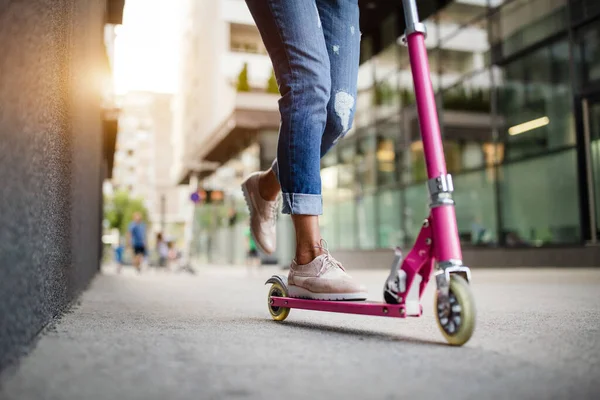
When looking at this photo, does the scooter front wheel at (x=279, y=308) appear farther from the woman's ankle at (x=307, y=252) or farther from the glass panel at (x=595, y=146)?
the glass panel at (x=595, y=146)

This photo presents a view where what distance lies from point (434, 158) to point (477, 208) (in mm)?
12065

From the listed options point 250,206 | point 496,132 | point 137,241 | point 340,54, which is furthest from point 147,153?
point 340,54

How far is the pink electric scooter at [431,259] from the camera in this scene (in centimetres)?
163

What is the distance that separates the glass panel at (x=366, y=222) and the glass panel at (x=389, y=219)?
357mm

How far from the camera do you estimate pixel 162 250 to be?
22.7 m

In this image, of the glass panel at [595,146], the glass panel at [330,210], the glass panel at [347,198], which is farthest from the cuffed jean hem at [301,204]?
the glass panel at [330,210]

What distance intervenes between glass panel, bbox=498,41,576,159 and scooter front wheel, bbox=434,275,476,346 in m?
10.4

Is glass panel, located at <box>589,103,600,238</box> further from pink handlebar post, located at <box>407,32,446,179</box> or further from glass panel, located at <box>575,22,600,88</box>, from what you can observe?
pink handlebar post, located at <box>407,32,446,179</box>

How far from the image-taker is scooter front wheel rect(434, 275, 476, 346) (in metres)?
1.58

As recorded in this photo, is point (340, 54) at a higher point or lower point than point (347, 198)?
lower

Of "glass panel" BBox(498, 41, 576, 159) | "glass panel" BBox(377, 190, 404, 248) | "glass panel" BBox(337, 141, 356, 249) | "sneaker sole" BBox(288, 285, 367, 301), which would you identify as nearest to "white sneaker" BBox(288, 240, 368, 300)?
"sneaker sole" BBox(288, 285, 367, 301)

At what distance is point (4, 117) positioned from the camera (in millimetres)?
1289

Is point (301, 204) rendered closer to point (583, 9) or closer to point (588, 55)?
point (588, 55)

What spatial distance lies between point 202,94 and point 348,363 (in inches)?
1505
